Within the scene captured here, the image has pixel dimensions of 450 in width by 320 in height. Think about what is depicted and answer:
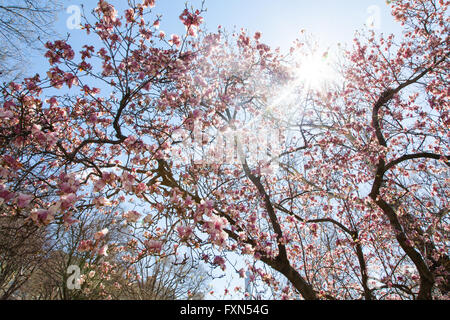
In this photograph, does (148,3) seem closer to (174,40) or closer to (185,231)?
(174,40)

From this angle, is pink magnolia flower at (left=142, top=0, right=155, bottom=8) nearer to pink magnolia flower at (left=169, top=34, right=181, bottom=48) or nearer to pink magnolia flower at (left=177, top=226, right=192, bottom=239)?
pink magnolia flower at (left=169, top=34, right=181, bottom=48)

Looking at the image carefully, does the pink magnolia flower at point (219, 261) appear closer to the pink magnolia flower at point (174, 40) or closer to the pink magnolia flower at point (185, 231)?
the pink magnolia flower at point (185, 231)

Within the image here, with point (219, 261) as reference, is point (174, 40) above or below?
above

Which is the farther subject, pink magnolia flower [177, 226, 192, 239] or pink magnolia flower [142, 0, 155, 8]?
pink magnolia flower [142, 0, 155, 8]

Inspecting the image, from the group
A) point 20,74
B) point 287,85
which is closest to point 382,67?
point 287,85

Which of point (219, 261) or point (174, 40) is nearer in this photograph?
point (219, 261)

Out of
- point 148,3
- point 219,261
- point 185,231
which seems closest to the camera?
point 185,231

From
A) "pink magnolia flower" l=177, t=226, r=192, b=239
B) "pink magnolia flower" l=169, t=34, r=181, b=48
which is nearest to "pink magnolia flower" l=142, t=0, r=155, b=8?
"pink magnolia flower" l=169, t=34, r=181, b=48

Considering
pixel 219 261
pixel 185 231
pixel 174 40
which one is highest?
pixel 174 40

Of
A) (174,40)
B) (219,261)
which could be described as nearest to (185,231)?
(219,261)

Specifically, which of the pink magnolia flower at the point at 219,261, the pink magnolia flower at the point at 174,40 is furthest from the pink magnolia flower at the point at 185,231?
the pink magnolia flower at the point at 174,40

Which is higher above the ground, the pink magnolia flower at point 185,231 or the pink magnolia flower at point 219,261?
the pink magnolia flower at point 185,231
